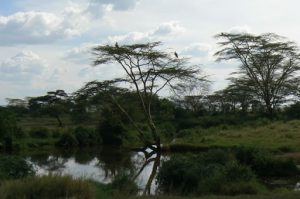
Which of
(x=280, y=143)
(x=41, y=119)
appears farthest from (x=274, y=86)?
(x=41, y=119)

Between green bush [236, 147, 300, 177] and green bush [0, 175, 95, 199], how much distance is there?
32.5 ft

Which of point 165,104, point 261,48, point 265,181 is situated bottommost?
point 265,181

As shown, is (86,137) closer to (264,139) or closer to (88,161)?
(88,161)

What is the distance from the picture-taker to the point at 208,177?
13.0 m

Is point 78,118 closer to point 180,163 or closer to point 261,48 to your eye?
point 261,48

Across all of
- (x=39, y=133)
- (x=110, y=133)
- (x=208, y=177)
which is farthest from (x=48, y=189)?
(x=39, y=133)

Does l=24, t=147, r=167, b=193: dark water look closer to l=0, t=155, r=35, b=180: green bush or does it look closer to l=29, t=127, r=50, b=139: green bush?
l=29, t=127, r=50, b=139: green bush

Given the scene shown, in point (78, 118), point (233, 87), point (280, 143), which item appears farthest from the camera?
point (78, 118)

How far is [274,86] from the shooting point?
157ft

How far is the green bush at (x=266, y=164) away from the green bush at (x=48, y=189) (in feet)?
32.5

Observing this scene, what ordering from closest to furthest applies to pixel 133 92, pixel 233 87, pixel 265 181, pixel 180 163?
pixel 180 163, pixel 265 181, pixel 133 92, pixel 233 87

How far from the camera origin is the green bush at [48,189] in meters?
8.31

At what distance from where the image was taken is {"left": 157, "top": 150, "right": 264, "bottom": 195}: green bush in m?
12.0

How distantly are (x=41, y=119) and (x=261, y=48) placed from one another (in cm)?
3300
